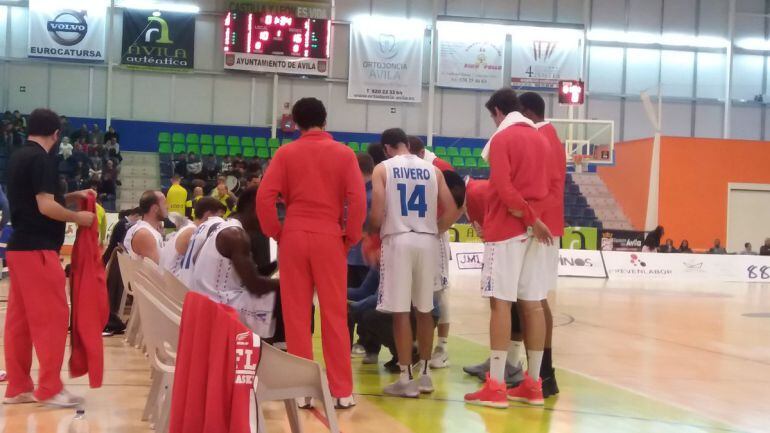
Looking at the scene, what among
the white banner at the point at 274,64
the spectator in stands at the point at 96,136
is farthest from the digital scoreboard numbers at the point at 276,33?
the spectator in stands at the point at 96,136

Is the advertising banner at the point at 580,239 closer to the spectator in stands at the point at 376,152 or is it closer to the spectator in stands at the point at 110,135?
the spectator in stands at the point at 110,135

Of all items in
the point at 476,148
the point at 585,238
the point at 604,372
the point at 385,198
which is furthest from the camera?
the point at 476,148

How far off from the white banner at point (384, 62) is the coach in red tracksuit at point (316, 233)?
22.4 metres

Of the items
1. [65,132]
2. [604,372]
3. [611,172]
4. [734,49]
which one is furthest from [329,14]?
[604,372]

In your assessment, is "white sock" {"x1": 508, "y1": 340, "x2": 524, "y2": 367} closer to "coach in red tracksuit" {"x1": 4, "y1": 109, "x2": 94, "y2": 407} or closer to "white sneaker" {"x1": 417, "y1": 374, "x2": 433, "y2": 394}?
"white sneaker" {"x1": 417, "y1": 374, "x2": 433, "y2": 394}

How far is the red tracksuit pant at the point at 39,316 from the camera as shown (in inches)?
185

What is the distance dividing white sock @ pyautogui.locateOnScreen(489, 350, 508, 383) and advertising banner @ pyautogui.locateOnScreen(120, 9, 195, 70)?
22.6 meters

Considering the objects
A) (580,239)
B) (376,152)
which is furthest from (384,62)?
(376,152)

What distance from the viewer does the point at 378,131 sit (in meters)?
27.5

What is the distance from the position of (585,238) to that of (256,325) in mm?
16708

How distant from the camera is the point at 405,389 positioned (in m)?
5.32

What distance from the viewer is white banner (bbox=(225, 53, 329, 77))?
25969 millimetres

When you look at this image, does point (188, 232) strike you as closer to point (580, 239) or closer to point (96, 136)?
point (580, 239)

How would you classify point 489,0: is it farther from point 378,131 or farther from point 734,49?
point 734,49
